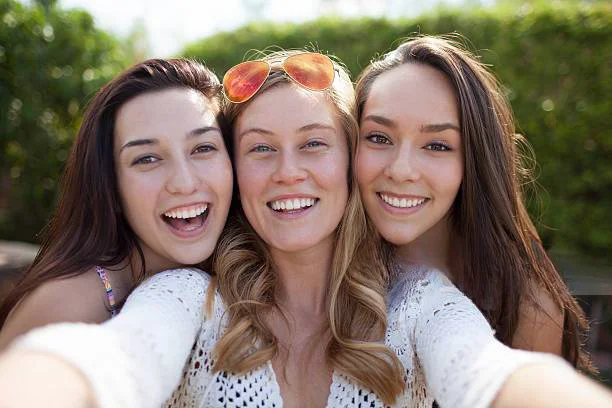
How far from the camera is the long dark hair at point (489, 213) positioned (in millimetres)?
2939

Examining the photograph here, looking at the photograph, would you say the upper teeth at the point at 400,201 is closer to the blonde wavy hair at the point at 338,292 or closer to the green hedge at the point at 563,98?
the blonde wavy hair at the point at 338,292

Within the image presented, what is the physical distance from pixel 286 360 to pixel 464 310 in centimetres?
74

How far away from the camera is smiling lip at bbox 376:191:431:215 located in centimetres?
291

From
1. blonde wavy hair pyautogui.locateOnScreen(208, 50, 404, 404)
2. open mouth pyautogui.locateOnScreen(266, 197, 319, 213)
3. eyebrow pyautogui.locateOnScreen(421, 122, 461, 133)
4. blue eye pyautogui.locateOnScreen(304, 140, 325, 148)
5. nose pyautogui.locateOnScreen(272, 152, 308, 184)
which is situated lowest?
blonde wavy hair pyautogui.locateOnScreen(208, 50, 404, 404)

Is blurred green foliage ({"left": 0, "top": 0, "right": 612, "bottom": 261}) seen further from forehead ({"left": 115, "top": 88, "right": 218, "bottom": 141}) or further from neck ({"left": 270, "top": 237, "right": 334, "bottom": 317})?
neck ({"left": 270, "top": 237, "right": 334, "bottom": 317})

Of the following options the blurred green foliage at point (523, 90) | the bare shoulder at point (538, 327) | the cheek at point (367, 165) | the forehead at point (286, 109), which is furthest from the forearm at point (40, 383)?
the blurred green foliage at point (523, 90)

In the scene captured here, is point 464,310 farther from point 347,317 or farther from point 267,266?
point 267,266

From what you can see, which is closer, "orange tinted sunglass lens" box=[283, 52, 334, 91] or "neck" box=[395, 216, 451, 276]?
"orange tinted sunglass lens" box=[283, 52, 334, 91]

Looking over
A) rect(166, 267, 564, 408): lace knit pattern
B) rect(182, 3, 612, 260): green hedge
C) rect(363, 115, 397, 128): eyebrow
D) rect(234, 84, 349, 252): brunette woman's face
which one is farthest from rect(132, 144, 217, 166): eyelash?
rect(182, 3, 612, 260): green hedge

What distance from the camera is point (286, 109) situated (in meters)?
2.69

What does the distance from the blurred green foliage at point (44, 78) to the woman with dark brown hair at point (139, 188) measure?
9.76ft

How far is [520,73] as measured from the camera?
6.24m

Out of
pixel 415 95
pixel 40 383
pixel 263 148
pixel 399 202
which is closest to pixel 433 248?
pixel 399 202

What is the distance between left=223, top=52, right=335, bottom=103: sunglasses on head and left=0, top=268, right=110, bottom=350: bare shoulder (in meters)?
0.97
